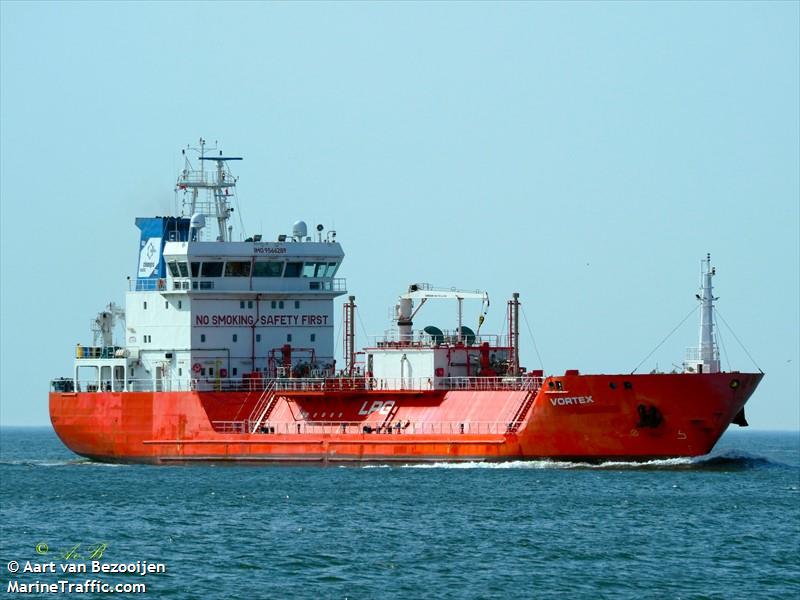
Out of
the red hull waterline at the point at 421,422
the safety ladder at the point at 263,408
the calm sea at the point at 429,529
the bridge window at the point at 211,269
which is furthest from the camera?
the bridge window at the point at 211,269

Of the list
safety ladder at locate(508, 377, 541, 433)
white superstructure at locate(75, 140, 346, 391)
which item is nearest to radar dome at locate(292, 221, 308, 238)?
white superstructure at locate(75, 140, 346, 391)

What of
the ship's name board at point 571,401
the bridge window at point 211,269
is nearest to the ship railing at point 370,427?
the ship's name board at point 571,401

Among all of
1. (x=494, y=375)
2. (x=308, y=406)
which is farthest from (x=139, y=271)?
(x=494, y=375)

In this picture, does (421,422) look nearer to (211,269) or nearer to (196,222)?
(211,269)

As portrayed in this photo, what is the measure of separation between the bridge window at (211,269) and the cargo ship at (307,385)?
0.05 metres

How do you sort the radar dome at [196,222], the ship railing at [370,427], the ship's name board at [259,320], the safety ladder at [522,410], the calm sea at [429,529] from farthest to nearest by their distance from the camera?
1. the radar dome at [196,222]
2. the ship's name board at [259,320]
3. the ship railing at [370,427]
4. the safety ladder at [522,410]
5. the calm sea at [429,529]

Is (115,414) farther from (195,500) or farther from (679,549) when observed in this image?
(679,549)

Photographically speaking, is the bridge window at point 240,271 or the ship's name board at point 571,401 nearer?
the ship's name board at point 571,401

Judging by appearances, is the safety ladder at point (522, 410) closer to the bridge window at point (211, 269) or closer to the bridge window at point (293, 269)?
the bridge window at point (293, 269)

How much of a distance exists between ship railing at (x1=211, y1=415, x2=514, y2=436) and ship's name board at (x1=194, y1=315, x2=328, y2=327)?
392 cm

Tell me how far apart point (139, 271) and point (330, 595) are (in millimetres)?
34259

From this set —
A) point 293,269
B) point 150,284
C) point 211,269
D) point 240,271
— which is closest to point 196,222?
point 211,269

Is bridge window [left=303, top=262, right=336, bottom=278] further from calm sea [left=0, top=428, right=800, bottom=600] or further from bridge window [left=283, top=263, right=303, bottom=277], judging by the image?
calm sea [left=0, top=428, right=800, bottom=600]

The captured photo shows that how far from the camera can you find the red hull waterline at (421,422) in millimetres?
55656
